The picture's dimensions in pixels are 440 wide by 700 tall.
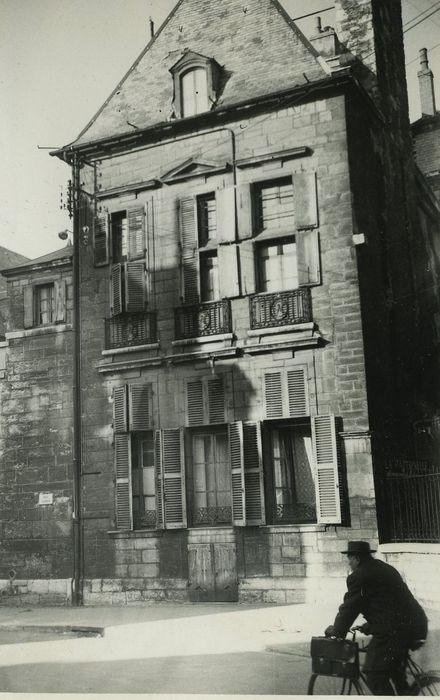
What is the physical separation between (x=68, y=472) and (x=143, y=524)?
Answer: 1.85 metres

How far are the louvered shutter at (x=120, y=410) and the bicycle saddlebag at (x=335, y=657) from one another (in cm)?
836

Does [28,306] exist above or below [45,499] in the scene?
above

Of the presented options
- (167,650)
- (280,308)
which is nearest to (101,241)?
(280,308)

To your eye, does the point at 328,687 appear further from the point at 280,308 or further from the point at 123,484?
the point at 123,484

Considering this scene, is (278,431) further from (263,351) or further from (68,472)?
(68,472)

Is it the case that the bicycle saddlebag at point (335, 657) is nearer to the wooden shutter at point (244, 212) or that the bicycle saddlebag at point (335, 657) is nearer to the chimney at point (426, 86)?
the chimney at point (426, 86)

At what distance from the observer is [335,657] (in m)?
5.46

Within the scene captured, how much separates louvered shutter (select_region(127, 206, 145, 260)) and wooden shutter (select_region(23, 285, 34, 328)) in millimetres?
2504

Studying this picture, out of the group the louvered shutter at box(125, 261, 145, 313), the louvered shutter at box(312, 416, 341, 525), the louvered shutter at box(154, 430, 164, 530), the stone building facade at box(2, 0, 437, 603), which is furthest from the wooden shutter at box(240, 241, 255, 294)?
the louvered shutter at box(154, 430, 164, 530)

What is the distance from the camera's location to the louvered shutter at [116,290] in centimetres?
1396

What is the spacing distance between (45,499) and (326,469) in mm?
5542

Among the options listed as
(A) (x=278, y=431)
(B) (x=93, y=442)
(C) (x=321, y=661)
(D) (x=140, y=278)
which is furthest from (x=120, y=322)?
(C) (x=321, y=661)

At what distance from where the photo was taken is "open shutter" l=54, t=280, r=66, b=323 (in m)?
15.0

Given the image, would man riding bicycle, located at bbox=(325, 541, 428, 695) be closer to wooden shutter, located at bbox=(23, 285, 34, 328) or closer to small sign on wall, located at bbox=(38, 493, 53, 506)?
small sign on wall, located at bbox=(38, 493, 53, 506)
